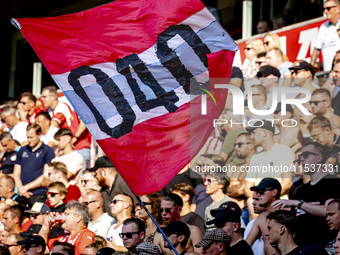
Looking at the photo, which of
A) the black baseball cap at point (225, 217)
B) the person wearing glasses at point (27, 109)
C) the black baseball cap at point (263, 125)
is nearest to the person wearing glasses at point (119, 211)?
the black baseball cap at point (225, 217)

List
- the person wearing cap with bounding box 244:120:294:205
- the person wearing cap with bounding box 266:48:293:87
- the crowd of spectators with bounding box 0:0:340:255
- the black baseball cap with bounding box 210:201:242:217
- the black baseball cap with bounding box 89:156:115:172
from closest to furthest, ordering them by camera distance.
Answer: the crowd of spectators with bounding box 0:0:340:255 < the black baseball cap with bounding box 210:201:242:217 < the person wearing cap with bounding box 244:120:294:205 < the black baseball cap with bounding box 89:156:115:172 < the person wearing cap with bounding box 266:48:293:87

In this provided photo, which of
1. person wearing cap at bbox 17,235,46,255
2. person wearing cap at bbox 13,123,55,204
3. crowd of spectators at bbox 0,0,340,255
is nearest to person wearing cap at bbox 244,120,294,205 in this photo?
crowd of spectators at bbox 0,0,340,255

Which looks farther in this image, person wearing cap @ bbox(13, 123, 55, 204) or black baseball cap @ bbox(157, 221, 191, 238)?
person wearing cap @ bbox(13, 123, 55, 204)

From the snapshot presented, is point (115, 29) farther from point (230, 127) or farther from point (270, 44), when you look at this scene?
point (270, 44)

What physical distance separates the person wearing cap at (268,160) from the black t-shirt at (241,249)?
1.08 meters

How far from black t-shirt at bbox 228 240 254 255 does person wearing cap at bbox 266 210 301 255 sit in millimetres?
326

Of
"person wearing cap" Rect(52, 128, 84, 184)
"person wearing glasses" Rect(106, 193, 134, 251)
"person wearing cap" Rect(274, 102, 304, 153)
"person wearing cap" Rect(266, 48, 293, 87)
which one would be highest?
"person wearing cap" Rect(266, 48, 293, 87)

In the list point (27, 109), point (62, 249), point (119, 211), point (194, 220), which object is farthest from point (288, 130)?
point (27, 109)

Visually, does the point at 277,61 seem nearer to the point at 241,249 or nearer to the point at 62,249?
the point at 241,249

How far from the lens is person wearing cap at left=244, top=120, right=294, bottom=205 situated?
611cm

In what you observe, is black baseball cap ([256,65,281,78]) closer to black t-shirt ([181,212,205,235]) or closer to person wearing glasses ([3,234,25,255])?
black t-shirt ([181,212,205,235])

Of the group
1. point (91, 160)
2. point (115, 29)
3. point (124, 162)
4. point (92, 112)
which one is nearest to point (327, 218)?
point (124, 162)

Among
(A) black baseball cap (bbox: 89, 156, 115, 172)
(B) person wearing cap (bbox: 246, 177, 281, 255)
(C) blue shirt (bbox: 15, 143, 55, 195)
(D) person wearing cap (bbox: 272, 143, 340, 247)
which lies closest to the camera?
(D) person wearing cap (bbox: 272, 143, 340, 247)

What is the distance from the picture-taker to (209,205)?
6602 millimetres
